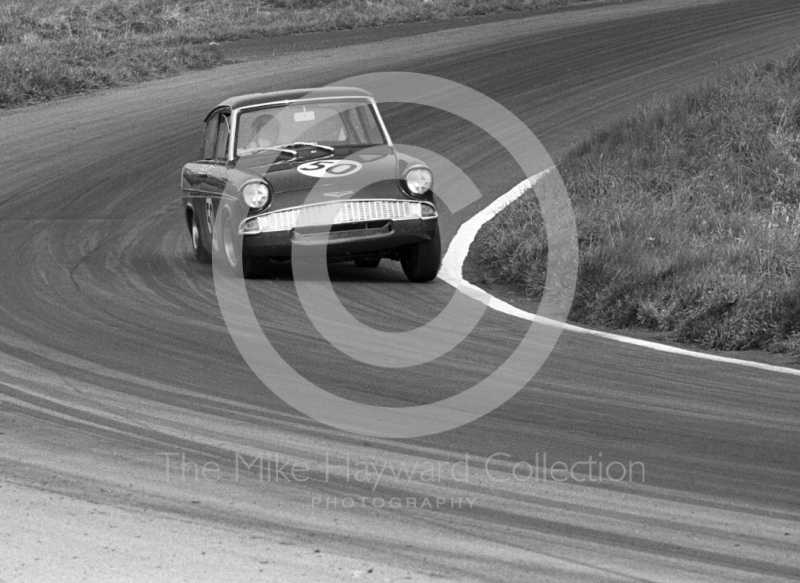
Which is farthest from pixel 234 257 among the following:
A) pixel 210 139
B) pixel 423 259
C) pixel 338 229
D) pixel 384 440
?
pixel 384 440

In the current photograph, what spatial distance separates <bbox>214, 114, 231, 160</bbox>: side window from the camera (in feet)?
33.2

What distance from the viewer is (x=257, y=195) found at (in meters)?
9.07

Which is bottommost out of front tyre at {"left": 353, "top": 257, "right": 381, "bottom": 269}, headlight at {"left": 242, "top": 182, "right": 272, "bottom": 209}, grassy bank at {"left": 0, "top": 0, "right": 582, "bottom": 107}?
front tyre at {"left": 353, "top": 257, "right": 381, "bottom": 269}

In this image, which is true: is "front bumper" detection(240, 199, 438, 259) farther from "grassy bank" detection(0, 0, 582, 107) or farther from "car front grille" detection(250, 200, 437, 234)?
"grassy bank" detection(0, 0, 582, 107)

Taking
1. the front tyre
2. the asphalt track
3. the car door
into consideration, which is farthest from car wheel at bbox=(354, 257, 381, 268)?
the car door

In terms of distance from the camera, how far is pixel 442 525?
14.1 ft

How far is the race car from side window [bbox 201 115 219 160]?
498 mm

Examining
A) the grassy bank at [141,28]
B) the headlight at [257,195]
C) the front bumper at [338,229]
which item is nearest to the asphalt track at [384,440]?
the front bumper at [338,229]

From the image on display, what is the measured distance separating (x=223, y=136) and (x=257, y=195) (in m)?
1.41

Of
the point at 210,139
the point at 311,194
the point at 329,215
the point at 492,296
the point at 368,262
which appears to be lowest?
the point at 492,296

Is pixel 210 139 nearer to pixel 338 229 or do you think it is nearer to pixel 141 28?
pixel 338 229

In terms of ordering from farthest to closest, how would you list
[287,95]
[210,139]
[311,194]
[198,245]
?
[210,139]
[198,245]
[287,95]
[311,194]

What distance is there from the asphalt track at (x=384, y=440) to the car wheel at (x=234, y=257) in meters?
0.18

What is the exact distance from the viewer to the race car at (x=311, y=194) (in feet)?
29.4
